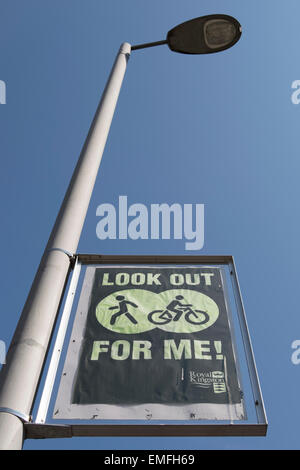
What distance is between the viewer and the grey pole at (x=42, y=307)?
2346mm

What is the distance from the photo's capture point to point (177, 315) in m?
3.44

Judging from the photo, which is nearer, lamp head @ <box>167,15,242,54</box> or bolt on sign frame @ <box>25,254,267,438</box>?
bolt on sign frame @ <box>25,254,267,438</box>

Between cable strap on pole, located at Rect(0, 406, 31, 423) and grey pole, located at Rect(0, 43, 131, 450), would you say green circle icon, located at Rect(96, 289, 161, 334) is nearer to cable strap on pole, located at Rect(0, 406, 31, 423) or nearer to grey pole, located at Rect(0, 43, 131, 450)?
grey pole, located at Rect(0, 43, 131, 450)

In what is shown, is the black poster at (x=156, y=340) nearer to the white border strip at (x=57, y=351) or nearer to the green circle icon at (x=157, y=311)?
the green circle icon at (x=157, y=311)

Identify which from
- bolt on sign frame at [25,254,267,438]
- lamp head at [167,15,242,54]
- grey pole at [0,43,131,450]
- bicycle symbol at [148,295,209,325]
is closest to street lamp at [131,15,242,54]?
lamp head at [167,15,242,54]

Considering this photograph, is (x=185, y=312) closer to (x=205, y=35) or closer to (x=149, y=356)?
(x=149, y=356)

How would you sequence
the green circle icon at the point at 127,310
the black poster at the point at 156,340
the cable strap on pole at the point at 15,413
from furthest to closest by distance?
1. the green circle icon at the point at 127,310
2. the black poster at the point at 156,340
3. the cable strap on pole at the point at 15,413

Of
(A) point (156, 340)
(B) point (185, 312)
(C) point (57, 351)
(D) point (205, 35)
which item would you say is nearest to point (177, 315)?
(B) point (185, 312)

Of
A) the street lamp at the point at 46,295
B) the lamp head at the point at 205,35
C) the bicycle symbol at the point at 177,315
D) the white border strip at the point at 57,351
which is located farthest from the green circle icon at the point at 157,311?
the lamp head at the point at 205,35

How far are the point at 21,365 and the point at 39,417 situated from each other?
1.06ft

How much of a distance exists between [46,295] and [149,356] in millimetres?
732

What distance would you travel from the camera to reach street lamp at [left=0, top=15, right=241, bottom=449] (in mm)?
2355
